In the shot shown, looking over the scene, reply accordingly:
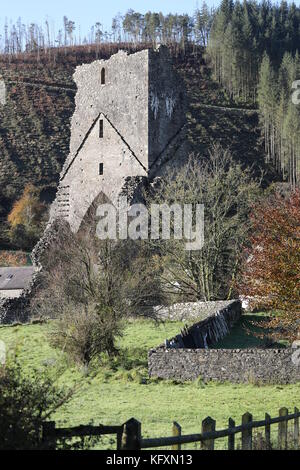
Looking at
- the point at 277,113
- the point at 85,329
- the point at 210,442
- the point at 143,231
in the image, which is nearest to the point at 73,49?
the point at 277,113

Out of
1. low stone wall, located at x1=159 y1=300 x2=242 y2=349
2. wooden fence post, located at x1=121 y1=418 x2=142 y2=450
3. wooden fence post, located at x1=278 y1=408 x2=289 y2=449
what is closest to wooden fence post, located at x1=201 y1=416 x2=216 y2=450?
wooden fence post, located at x1=121 y1=418 x2=142 y2=450

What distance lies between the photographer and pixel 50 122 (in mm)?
88438

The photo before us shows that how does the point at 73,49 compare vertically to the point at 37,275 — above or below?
above

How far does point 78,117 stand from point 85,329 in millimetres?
19991

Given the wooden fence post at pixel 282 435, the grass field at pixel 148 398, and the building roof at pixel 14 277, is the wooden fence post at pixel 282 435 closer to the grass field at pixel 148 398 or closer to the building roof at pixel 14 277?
the grass field at pixel 148 398

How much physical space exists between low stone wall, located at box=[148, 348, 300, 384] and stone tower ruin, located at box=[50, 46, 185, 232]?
16.0m

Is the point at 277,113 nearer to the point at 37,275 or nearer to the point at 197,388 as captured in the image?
the point at 37,275

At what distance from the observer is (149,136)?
118 feet

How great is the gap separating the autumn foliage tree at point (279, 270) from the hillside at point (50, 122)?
172 feet

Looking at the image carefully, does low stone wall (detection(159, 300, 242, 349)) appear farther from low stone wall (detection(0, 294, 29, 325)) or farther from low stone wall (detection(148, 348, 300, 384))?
low stone wall (detection(0, 294, 29, 325))

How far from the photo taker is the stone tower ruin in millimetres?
36125

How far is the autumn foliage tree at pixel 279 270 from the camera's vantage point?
19594 millimetres

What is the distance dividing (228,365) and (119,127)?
1993 cm

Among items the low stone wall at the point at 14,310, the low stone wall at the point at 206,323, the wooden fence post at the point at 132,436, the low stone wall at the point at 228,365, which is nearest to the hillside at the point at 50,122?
the low stone wall at the point at 14,310
